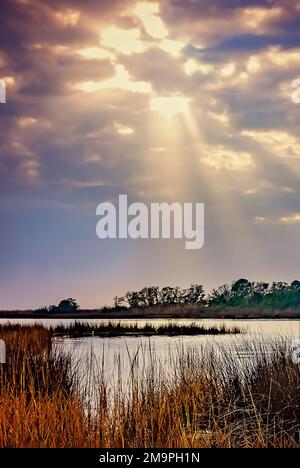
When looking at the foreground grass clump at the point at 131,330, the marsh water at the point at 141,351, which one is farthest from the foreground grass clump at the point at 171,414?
the foreground grass clump at the point at 131,330

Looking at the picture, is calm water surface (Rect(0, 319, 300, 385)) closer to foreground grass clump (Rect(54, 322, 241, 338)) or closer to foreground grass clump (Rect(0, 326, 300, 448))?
foreground grass clump (Rect(0, 326, 300, 448))

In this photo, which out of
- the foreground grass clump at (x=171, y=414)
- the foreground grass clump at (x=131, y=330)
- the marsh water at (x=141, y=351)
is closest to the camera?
the foreground grass clump at (x=171, y=414)

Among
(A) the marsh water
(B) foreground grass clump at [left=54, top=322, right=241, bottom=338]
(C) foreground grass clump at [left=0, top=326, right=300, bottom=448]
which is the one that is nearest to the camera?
Answer: (C) foreground grass clump at [left=0, top=326, right=300, bottom=448]

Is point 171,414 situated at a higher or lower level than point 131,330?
lower

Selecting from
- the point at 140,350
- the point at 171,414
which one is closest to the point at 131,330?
the point at 140,350

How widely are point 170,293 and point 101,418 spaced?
61863 mm

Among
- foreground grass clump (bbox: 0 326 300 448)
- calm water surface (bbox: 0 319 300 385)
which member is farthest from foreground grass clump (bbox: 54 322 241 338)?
foreground grass clump (bbox: 0 326 300 448)

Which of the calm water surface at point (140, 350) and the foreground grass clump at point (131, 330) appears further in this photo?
the foreground grass clump at point (131, 330)

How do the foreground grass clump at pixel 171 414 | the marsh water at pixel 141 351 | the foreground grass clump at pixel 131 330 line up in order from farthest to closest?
the foreground grass clump at pixel 131 330 < the marsh water at pixel 141 351 < the foreground grass clump at pixel 171 414

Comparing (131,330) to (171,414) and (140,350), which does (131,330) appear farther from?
(171,414)

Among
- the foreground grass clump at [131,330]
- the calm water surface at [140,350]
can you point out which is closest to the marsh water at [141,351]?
the calm water surface at [140,350]

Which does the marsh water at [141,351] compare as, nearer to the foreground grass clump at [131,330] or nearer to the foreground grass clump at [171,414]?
the foreground grass clump at [171,414]
